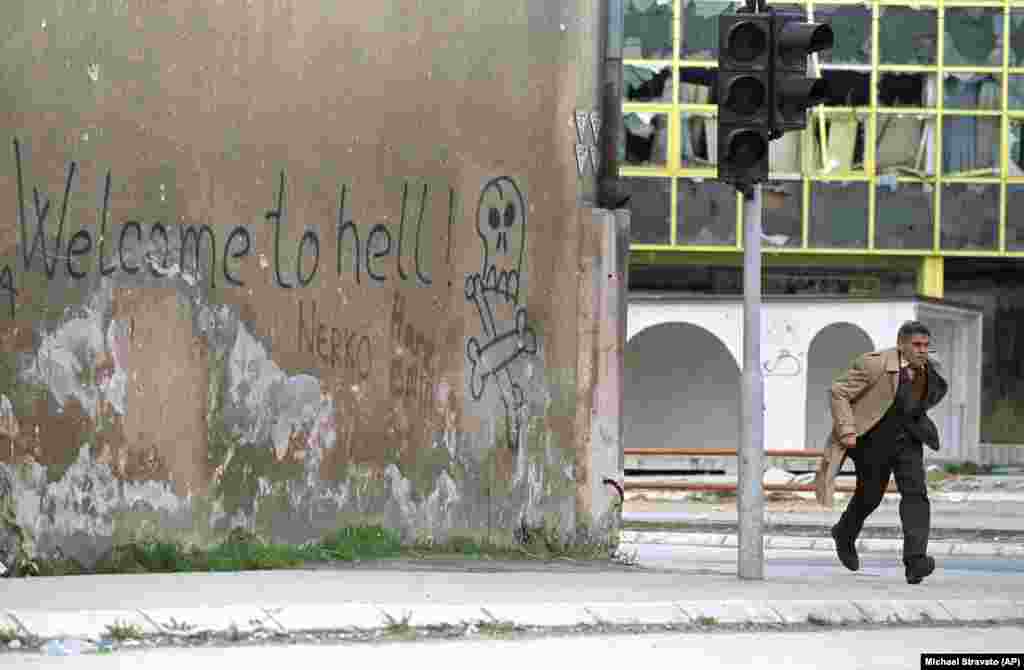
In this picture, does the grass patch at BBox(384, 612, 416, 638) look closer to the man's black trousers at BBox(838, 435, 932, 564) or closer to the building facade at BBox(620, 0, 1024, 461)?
the man's black trousers at BBox(838, 435, 932, 564)

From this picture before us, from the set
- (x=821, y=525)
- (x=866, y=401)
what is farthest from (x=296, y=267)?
(x=821, y=525)

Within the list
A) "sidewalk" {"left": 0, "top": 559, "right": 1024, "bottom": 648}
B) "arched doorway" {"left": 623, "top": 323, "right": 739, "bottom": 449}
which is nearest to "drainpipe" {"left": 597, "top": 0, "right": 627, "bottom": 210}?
"sidewalk" {"left": 0, "top": 559, "right": 1024, "bottom": 648}

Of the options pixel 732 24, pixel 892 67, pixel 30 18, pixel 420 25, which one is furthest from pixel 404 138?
pixel 892 67

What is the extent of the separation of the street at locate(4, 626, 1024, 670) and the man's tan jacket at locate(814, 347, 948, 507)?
13.7 feet

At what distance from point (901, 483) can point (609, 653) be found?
5.96 metres

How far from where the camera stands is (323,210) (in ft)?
45.4

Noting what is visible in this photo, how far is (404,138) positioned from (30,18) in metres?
2.99

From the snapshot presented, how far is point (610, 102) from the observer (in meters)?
16.3

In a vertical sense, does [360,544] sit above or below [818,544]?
above

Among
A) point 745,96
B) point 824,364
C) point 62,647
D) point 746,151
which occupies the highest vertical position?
point 745,96

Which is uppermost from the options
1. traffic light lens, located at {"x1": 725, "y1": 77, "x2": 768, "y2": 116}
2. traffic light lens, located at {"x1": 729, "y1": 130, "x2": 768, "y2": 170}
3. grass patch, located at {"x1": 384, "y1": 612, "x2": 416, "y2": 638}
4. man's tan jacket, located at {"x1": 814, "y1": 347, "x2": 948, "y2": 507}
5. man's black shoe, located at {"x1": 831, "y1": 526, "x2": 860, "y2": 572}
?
traffic light lens, located at {"x1": 725, "y1": 77, "x2": 768, "y2": 116}

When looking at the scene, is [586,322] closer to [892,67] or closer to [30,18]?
[30,18]

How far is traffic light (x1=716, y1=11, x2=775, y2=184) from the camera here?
13758mm

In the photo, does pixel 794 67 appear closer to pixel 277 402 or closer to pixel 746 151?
pixel 746 151
